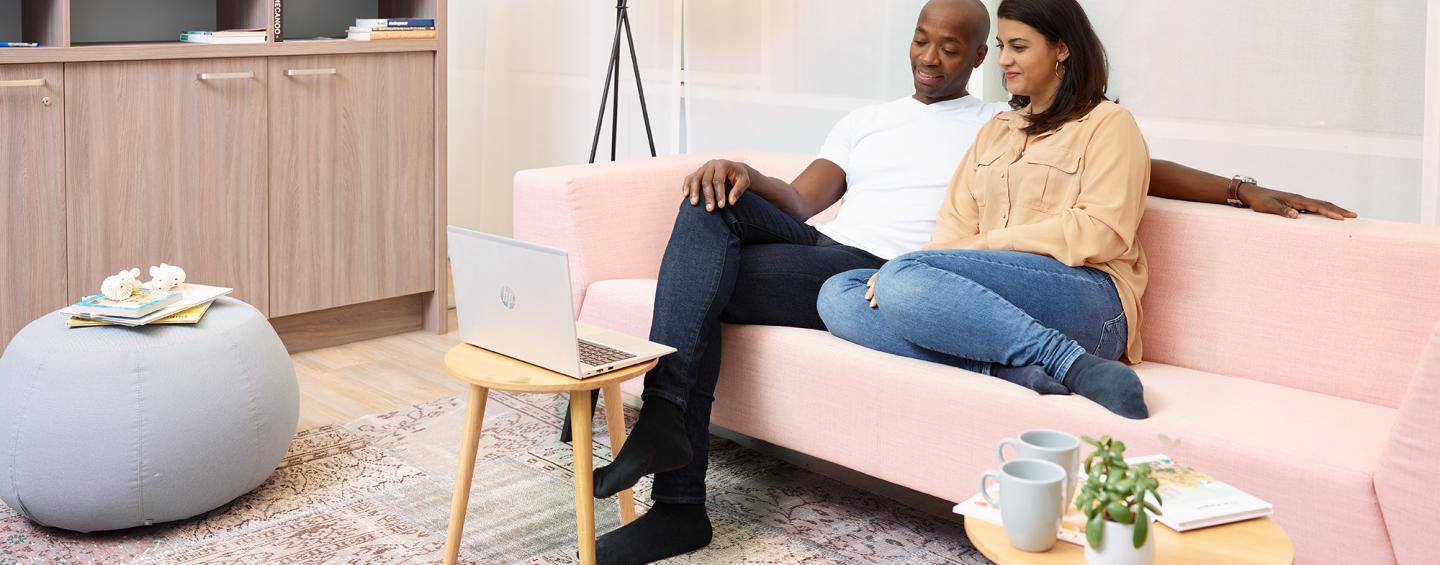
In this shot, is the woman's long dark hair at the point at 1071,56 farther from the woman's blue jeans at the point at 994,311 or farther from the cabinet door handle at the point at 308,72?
the cabinet door handle at the point at 308,72

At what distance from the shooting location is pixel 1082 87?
2.44m

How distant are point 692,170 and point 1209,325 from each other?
122 cm

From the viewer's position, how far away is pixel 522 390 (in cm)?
204

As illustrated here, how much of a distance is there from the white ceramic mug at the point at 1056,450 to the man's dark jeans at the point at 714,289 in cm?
91

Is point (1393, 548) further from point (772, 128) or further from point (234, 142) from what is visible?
point (234, 142)

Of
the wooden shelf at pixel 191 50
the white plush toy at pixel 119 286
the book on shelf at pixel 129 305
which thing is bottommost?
the book on shelf at pixel 129 305

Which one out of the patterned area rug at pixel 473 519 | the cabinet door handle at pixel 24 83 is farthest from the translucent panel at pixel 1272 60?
the cabinet door handle at pixel 24 83

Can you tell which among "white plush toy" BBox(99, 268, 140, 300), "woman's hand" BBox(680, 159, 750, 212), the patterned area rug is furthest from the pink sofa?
"white plush toy" BBox(99, 268, 140, 300)

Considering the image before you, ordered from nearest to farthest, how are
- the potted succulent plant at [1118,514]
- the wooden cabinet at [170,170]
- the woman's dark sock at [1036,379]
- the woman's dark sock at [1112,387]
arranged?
1. the potted succulent plant at [1118,514]
2. the woman's dark sock at [1112,387]
3. the woman's dark sock at [1036,379]
4. the wooden cabinet at [170,170]

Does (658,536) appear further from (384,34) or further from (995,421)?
(384,34)

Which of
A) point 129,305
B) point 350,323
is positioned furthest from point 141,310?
point 350,323

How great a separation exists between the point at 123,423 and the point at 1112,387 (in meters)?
1.69

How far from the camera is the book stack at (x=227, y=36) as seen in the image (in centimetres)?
338

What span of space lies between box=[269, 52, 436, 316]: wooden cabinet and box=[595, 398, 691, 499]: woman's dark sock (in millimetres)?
1723
